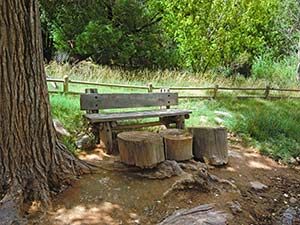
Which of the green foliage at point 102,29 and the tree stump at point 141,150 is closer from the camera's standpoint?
the tree stump at point 141,150

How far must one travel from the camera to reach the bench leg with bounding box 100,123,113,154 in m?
4.95

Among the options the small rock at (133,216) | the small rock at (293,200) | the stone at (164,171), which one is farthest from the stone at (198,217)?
the small rock at (293,200)

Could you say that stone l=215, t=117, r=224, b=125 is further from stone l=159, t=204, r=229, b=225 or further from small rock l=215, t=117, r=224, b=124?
stone l=159, t=204, r=229, b=225

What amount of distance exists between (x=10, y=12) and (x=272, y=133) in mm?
5262

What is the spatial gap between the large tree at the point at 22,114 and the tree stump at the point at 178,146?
1.70 m

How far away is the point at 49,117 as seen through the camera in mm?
3564

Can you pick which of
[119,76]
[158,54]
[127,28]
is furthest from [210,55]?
[119,76]

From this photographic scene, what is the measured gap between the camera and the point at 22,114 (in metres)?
3.29

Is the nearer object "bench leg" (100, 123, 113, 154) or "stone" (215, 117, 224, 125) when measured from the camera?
"bench leg" (100, 123, 113, 154)

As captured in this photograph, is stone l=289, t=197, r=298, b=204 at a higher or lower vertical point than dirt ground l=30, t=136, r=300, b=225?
lower

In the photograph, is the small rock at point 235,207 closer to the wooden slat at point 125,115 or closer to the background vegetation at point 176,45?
the wooden slat at point 125,115

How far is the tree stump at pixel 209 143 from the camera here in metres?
4.99

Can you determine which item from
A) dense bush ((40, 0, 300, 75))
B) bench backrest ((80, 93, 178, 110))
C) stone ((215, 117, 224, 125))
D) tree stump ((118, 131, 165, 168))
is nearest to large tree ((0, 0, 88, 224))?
tree stump ((118, 131, 165, 168))

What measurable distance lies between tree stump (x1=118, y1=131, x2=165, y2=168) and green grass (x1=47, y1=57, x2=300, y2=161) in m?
0.96
